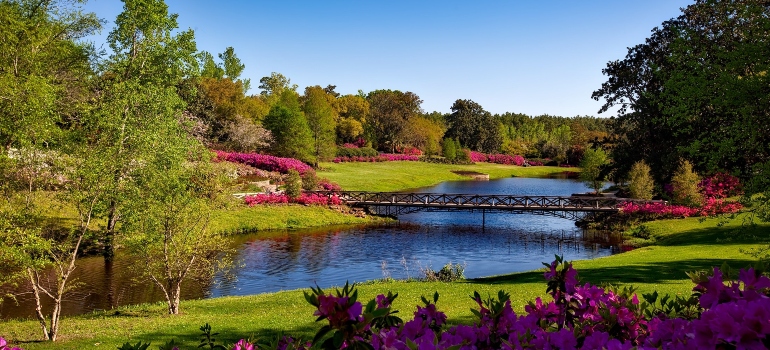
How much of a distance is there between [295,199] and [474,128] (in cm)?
8905

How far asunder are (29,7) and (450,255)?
2485 cm

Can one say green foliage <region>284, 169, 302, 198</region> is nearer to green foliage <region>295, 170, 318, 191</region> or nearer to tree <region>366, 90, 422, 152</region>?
green foliage <region>295, 170, 318, 191</region>

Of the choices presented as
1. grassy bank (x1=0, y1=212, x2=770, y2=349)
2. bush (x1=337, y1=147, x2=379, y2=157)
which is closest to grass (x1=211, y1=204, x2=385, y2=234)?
grassy bank (x1=0, y1=212, x2=770, y2=349)

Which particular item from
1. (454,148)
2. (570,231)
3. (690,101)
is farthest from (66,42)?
(454,148)

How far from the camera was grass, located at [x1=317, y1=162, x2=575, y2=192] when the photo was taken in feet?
208

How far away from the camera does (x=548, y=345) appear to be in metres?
2.75

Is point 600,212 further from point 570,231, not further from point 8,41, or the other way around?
point 8,41

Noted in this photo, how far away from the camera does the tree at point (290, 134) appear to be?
63.5 m

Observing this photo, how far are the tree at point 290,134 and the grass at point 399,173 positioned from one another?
3.53 metres

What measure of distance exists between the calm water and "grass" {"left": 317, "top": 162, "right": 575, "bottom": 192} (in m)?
20.7

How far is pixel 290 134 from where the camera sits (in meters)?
63.5

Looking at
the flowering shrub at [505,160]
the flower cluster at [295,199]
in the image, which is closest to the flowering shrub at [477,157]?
the flowering shrub at [505,160]

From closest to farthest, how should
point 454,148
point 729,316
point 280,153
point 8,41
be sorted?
point 729,316, point 8,41, point 280,153, point 454,148

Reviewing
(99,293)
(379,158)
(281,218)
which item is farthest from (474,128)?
(99,293)
